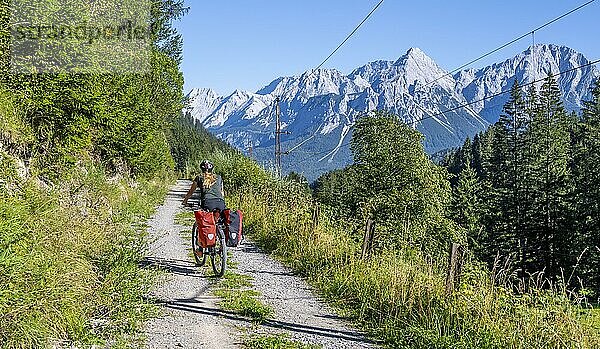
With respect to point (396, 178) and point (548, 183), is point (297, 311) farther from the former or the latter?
point (548, 183)

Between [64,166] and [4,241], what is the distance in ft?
25.6

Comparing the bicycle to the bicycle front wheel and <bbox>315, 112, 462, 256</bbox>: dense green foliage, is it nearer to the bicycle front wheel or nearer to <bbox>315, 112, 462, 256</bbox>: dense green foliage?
the bicycle front wheel

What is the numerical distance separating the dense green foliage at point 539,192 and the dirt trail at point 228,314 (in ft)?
113

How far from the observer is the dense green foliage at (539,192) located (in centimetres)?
4819

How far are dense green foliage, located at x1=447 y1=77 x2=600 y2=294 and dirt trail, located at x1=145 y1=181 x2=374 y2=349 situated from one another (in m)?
34.5

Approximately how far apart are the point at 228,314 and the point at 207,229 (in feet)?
8.58

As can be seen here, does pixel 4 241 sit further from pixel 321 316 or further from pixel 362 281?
pixel 362 281

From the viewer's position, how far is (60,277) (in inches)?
219

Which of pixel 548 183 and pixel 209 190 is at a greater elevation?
pixel 209 190

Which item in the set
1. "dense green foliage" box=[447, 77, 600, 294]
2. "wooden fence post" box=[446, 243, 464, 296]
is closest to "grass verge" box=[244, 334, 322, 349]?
"wooden fence post" box=[446, 243, 464, 296]

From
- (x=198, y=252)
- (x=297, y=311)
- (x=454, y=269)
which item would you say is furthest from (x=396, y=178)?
(x=297, y=311)

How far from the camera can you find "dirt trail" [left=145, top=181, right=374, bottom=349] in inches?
251

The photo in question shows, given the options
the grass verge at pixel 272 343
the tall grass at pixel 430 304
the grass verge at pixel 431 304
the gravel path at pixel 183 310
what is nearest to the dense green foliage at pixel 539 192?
the tall grass at pixel 430 304

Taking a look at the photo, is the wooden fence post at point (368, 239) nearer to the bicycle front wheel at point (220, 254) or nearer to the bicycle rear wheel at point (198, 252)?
the bicycle front wheel at point (220, 254)
